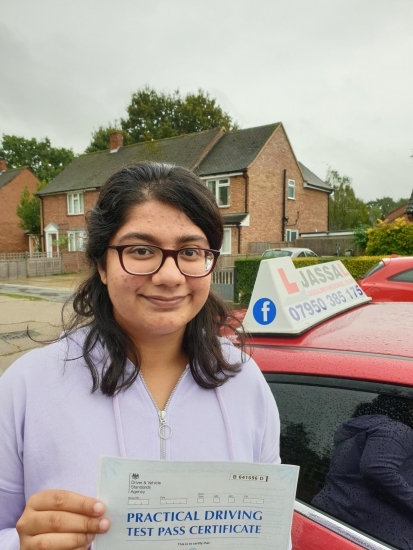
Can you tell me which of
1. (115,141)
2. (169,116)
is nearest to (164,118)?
(169,116)

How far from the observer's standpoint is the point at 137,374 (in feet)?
3.78

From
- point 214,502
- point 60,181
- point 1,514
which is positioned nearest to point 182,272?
point 214,502

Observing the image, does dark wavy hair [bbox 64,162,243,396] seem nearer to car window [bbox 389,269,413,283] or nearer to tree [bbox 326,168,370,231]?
car window [bbox 389,269,413,283]

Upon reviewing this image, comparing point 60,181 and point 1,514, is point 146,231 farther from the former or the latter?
point 60,181

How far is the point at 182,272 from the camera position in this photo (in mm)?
1143

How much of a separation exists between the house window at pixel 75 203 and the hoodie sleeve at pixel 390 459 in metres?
29.0

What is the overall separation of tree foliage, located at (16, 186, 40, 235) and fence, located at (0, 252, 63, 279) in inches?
256

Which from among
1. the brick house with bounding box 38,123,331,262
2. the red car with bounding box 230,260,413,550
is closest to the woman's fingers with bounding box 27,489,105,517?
the red car with bounding box 230,260,413,550

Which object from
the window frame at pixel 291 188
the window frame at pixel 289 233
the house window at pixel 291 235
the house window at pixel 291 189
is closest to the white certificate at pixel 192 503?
the window frame at pixel 289 233

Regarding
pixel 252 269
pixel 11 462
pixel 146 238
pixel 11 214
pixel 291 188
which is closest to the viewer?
pixel 11 462

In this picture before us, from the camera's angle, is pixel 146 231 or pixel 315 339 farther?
pixel 315 339

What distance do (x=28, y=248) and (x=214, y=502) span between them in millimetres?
37965

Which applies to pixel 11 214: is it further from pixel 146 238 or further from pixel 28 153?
pixel 146 238

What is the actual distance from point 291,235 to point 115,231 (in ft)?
87.7
